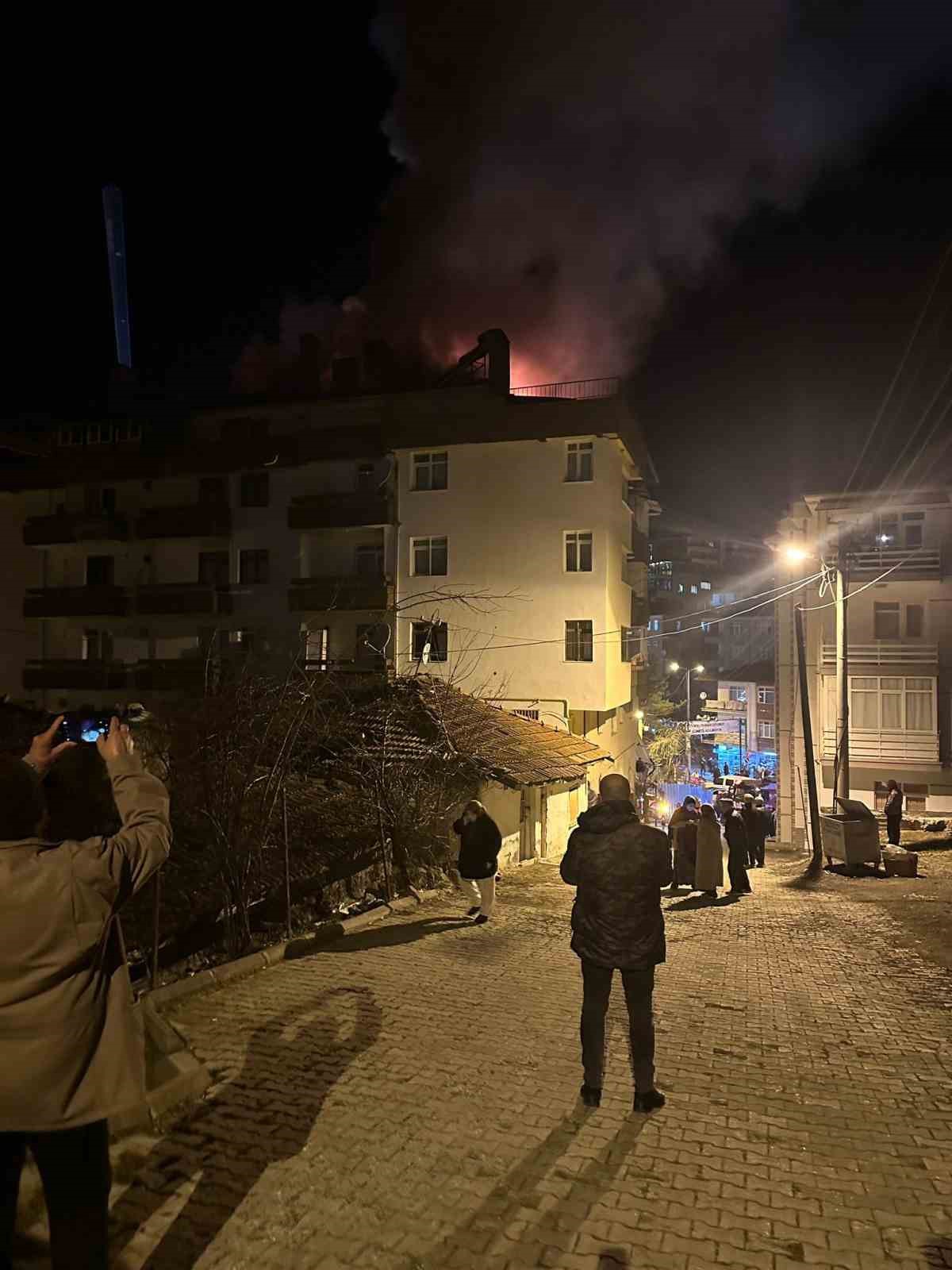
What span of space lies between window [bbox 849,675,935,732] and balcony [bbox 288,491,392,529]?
19.2 metres

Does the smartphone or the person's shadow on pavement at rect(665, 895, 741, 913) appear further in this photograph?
the person's shadow on pavement at rect(665, 895, 741, 913)

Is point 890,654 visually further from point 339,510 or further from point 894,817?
point 339,510

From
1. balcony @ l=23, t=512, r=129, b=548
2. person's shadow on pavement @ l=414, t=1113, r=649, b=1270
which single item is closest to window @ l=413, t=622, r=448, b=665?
balcony @ l=23, t=512, r=129, b=548

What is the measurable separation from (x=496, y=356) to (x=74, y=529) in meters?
19.2

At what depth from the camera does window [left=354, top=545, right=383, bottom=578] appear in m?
29.8

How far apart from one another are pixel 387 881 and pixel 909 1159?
705cm

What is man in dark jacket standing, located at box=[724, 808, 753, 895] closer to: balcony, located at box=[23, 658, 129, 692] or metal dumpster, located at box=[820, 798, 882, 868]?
metal dumpster, located at box=[820, 798, 882, 868]

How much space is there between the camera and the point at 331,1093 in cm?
434

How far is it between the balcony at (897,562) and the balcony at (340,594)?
57.2 feet

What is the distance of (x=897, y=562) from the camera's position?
96.5 feet

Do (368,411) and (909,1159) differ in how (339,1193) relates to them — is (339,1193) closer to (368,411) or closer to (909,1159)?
(909,1159)

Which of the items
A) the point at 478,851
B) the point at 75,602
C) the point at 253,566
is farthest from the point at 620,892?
the point at 75,602

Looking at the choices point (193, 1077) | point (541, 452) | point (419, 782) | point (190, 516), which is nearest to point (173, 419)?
point (190, 516)

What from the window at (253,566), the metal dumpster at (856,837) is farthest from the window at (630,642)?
the window at (253,566)
